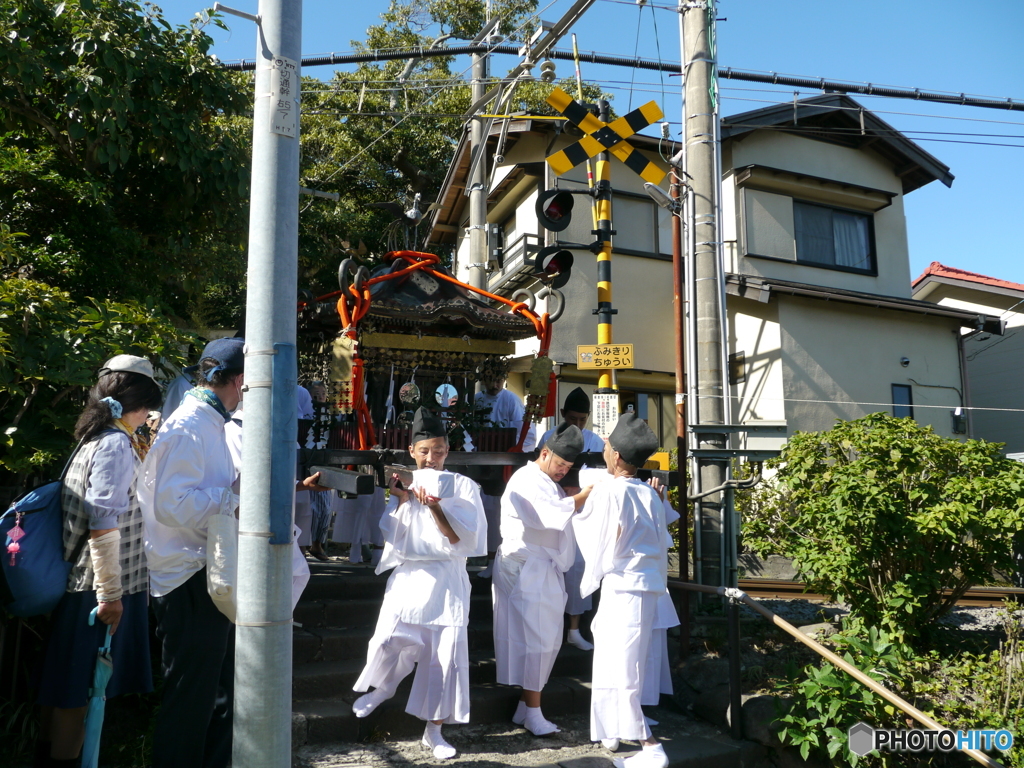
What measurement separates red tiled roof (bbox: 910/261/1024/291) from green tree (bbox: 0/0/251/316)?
14.5m

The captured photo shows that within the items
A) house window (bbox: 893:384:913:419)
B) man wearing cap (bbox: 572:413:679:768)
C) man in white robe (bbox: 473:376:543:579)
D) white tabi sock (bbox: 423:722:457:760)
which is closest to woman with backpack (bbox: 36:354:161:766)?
white tabi sock (bbox: 423:722:457:760)

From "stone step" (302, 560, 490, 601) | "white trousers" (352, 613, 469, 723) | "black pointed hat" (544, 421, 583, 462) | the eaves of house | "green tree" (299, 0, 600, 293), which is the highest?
"green tree" (299, 0, 600, 293)

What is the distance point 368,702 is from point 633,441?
2335mm

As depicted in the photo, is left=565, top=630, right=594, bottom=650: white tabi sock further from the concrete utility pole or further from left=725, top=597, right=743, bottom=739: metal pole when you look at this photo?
left=725, top=597, right=743, bottom=739: metal pole

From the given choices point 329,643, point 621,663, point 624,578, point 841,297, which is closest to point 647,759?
point 621,663

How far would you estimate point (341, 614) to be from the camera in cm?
582

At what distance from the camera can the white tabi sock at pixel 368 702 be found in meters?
4.61

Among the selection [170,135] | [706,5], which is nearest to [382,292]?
[170,135]

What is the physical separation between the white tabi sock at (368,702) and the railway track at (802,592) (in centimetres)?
518

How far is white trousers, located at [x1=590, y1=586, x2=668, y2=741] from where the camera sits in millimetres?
4668

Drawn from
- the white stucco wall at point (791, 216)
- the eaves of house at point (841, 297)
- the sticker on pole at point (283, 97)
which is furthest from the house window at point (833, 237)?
the sticker on pole at point (283, 97)

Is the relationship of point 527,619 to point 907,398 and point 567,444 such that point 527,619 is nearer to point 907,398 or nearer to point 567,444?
point 567,444

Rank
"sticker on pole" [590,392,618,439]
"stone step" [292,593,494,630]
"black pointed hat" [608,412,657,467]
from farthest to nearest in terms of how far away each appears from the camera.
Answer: "sticker on pole" [590,392,618,439]
"stone step" [292,593,494,630]
"black pointed hat" [608,412,657,467]

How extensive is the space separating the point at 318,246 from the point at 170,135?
7659 millimetres
